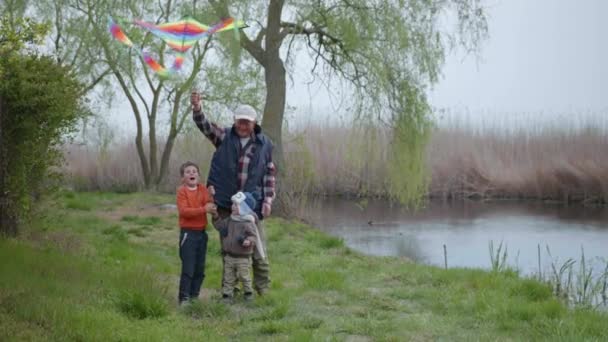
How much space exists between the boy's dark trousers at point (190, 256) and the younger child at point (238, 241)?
22 cm

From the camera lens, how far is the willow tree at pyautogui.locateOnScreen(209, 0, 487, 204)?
14.9m

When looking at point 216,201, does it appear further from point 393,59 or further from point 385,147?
point 385,147

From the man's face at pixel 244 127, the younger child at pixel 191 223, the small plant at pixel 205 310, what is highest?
the man's face at pixel 244 127

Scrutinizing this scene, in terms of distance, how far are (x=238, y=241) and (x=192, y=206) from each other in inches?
20.2

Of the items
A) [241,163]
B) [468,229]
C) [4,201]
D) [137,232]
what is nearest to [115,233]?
[137,232]

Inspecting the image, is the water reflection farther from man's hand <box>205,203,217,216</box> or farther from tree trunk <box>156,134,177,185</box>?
man's hand <box>205,203,217,216</box>

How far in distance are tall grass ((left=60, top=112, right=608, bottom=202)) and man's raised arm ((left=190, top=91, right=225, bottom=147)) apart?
14.5m

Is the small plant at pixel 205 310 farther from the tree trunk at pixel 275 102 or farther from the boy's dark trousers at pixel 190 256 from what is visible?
the tree trunk at pixel 275 102

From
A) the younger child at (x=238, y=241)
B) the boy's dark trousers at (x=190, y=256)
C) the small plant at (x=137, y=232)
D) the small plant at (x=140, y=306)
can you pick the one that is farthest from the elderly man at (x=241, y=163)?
the small plant at (x=137, y=232)

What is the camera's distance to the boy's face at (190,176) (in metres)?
6.60

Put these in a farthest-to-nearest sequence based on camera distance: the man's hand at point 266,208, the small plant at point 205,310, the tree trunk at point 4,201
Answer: the tree trunk at point 4,201 < the man's hand at point 266,208 < the small plant at point 205,310

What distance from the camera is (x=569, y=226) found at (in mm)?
18172

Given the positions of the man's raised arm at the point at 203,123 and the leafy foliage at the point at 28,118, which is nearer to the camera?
the man's raised arm at the point at 203,123

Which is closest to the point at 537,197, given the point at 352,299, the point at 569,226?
the point at 569,226
